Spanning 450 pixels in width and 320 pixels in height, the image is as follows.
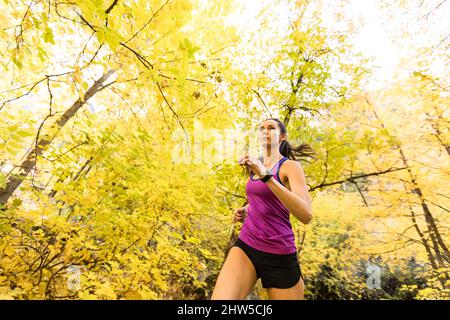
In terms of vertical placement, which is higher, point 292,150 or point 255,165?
point 292,150

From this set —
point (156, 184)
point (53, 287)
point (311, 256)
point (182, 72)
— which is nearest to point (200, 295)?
point (311, 256)

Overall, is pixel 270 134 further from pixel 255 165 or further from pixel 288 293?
pixel 288 293

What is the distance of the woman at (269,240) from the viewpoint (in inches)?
56.9

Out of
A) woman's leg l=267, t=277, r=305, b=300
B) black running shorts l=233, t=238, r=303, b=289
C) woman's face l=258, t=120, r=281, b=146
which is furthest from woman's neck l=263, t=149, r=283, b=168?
woman's leg l=267, t=277, r=305, b=300

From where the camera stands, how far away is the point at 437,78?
4.31 m

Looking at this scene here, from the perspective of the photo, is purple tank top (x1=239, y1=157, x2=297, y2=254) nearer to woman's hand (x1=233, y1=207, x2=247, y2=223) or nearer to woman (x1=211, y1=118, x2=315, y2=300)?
woman (x1=211, y1=118, x2=315, y2=300)

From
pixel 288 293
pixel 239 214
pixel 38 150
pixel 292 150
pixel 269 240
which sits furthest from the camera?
pixel 38 150

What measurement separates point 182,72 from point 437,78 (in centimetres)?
547

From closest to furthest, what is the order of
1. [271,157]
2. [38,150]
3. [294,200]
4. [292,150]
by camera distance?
[294,200], [271,157], [292,150], [38,150]

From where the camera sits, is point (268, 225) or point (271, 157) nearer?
point (268, 225)

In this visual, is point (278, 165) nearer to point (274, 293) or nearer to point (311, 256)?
point (274, 293)

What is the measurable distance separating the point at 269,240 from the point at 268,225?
0.36ft

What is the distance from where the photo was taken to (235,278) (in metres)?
1.56

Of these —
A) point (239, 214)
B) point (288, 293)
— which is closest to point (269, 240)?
point (288, 293)
